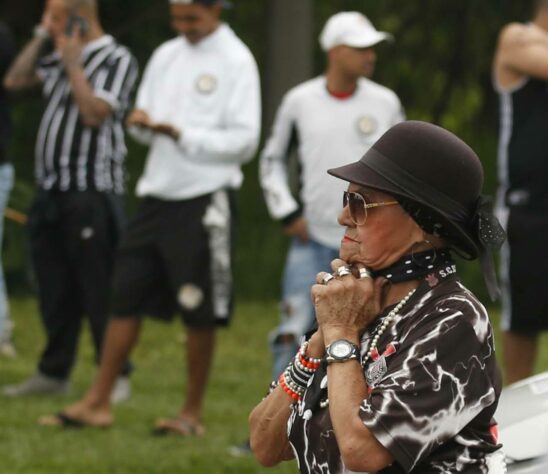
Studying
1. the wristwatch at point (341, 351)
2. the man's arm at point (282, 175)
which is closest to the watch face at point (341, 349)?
the wristwatch at point (341, 351)

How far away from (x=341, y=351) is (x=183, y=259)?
3.92m

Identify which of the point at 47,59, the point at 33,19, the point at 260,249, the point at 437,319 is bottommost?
the point at 260,249

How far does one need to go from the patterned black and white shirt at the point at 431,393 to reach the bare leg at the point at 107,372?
4021 millimetres

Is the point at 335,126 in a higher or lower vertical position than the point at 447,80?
higher

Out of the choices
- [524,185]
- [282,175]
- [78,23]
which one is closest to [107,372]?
[282,175]

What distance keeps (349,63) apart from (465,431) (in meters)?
3.93

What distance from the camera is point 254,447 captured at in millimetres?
3703

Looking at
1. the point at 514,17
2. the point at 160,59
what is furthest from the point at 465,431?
the point at 514,17

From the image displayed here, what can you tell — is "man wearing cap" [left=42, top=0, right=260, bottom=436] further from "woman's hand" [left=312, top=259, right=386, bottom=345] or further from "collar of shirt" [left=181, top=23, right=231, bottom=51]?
"woman's hand" [left=312, top=259, right=386, bottom=345]

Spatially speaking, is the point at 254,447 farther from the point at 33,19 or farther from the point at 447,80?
the point at 447,80

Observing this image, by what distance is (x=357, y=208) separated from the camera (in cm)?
351

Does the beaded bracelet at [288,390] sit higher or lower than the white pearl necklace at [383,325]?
lower

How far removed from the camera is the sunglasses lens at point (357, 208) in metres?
3.49

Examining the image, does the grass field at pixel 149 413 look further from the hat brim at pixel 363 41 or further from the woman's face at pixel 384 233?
the woman's face at pixel 384 233
